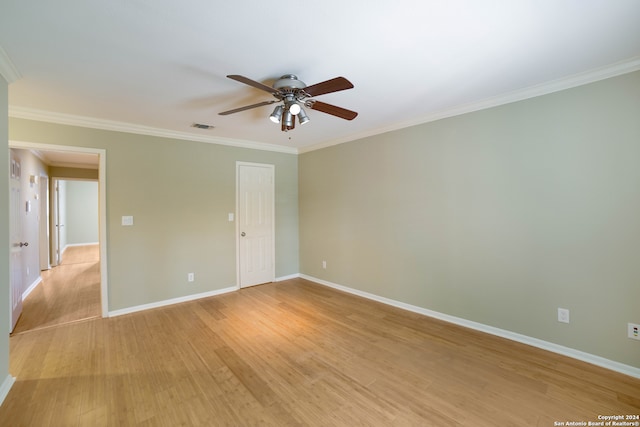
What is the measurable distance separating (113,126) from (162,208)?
1.20m

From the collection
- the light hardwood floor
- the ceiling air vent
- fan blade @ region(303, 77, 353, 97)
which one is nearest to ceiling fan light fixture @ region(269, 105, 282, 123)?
fan blade @ region(303, 77, 353, 97)

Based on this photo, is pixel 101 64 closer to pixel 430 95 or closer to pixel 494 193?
pixel 430 95

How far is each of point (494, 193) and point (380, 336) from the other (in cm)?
196

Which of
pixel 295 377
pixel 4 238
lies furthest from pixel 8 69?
pixel 295 377

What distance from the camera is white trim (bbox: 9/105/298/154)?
10.1 ft

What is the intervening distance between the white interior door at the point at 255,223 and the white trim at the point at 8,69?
8.82 ft

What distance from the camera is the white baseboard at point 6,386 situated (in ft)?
6.58

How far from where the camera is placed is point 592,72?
2326mm

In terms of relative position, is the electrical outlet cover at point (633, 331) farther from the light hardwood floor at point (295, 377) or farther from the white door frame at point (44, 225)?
the white door frame at point (44, 225)

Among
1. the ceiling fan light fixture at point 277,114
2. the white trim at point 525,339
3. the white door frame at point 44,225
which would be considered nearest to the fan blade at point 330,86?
the ceiling fan light fixture at point 277,114

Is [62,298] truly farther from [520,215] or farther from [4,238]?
[520,215]

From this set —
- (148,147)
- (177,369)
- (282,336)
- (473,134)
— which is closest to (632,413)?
(473,134)

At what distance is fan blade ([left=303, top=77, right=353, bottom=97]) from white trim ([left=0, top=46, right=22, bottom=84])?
2164mm

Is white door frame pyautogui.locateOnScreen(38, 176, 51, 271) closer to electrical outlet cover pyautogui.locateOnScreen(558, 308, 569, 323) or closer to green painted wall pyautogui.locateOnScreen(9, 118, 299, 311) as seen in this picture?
green painted wall pyautogui.locateOnScreen(9, 118, 299, 311)
